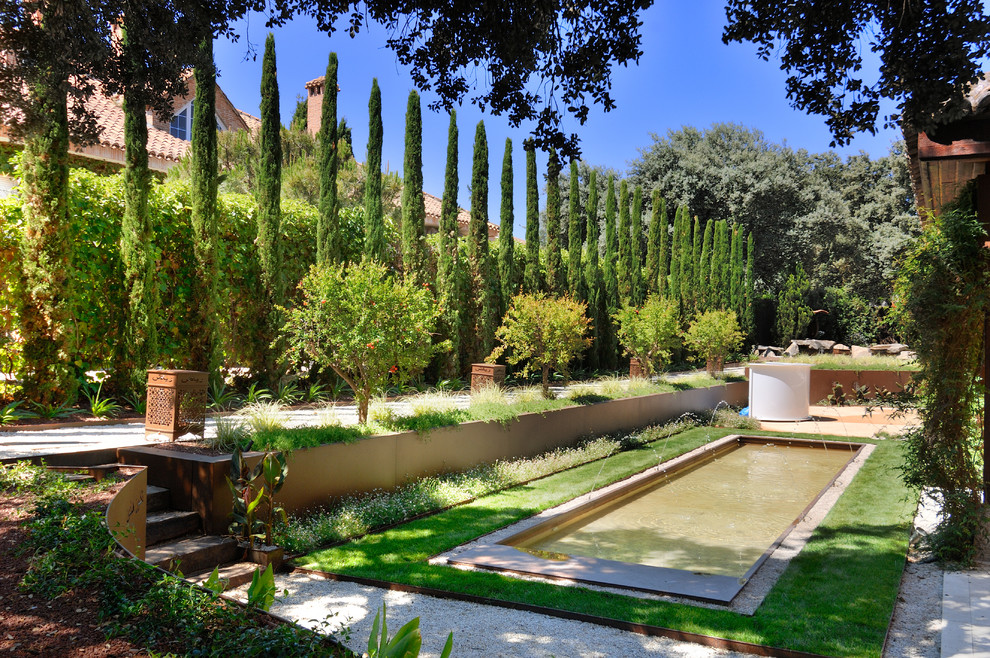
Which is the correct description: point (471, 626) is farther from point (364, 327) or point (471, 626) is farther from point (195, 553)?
point (364, 327)

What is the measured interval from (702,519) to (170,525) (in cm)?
557

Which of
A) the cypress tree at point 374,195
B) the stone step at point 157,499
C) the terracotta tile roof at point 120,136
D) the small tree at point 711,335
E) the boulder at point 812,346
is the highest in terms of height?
the terracotta tile roof at point 120,136

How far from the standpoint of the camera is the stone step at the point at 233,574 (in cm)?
502

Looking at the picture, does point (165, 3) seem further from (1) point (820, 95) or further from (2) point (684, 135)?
(2) point (684, 135)

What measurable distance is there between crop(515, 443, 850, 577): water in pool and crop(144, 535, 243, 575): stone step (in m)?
2.71

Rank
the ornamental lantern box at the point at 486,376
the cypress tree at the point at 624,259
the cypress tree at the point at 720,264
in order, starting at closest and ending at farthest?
1. the ornamental lantern box at the point at 486,376
2. the cypress tree at the point at 624,259
3. the cypress tree at the point at 720,264

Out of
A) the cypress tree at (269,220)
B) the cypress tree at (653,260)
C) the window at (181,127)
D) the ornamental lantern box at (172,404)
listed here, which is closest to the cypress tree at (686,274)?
the cypress tree at (653,260)

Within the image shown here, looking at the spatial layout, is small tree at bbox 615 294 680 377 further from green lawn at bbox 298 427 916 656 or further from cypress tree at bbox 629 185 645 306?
cypress tree at bbox 629 185 645 306

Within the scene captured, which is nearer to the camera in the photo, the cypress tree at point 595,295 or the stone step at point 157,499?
the stone step at point 157,499

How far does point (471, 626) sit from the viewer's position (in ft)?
14.3

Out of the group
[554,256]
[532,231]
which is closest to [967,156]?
[532,231]

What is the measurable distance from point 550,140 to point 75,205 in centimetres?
731

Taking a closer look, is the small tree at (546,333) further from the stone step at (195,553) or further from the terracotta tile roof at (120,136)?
the terracotta tile roof at (120,136)

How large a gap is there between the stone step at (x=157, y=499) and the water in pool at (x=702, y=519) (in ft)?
10.7
